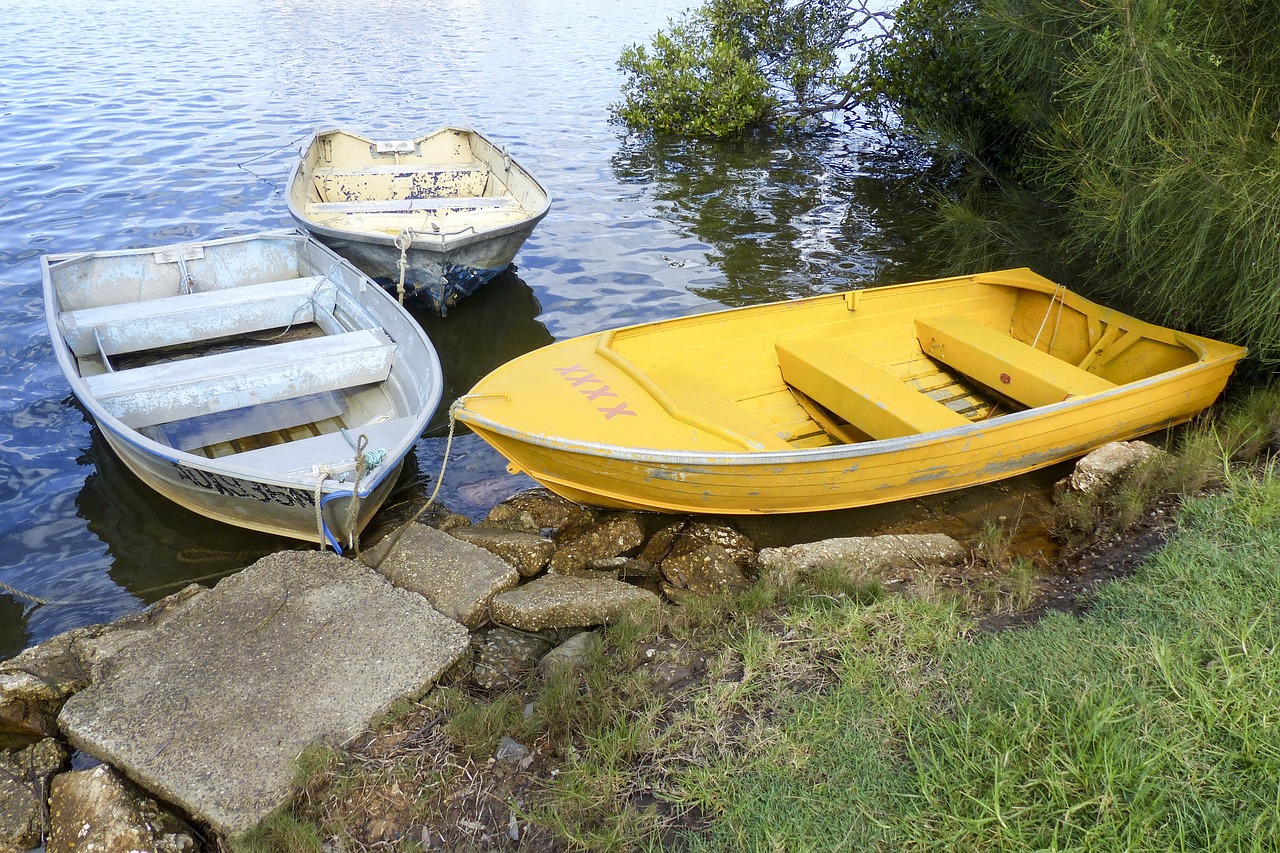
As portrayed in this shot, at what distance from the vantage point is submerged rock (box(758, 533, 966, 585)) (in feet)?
15.1

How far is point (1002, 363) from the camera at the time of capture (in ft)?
20.6

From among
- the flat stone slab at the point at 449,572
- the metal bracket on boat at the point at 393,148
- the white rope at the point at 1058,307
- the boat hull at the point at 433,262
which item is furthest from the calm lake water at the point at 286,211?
the white rope at the point at 1058,307

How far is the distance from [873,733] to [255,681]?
2797 millimetres

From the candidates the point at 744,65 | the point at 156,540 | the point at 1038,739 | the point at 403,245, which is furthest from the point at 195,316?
the point at 744,65

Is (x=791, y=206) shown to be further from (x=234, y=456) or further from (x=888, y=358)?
(x=234, y=456)

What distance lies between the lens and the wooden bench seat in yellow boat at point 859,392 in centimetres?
540

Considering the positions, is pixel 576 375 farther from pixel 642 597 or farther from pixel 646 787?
pixel 646 787

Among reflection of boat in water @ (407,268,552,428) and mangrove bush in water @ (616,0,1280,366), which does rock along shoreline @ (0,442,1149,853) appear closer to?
mangrove bush in water @ (616,0,1280,366)

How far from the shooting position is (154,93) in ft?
52.4

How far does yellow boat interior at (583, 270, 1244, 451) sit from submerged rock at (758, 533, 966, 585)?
0.69 meters

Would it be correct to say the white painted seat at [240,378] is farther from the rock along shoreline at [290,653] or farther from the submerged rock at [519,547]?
the submerged rock at [519,547]

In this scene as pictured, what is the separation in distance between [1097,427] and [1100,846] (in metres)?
3.94

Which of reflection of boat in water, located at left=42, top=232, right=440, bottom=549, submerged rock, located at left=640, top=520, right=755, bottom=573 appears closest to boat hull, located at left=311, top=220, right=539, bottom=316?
reflection of boat in water, located at left=42, top=232, right=440, bottom=549

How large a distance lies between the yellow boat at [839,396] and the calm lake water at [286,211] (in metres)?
0.76
